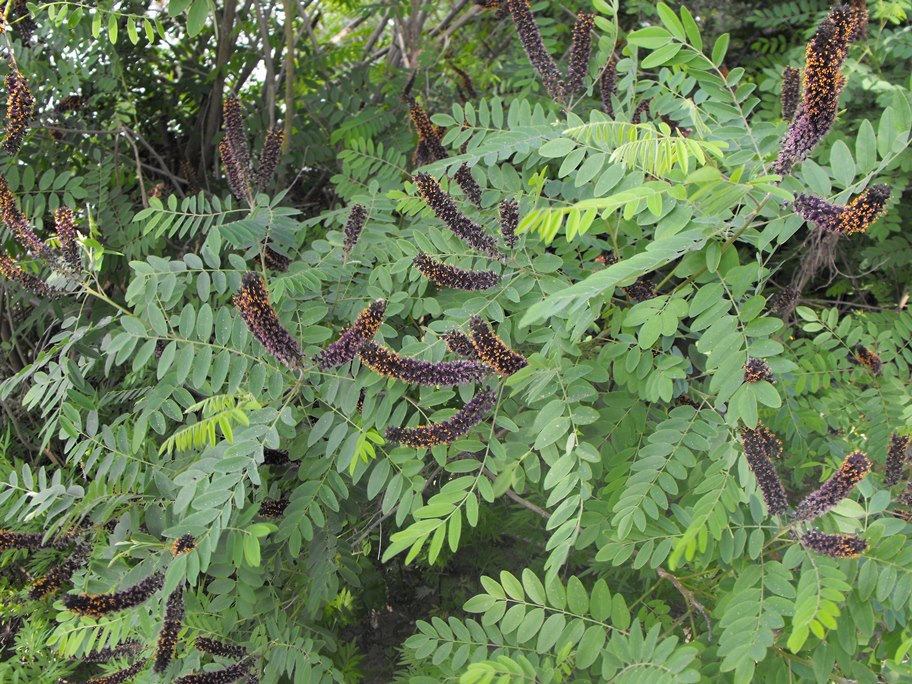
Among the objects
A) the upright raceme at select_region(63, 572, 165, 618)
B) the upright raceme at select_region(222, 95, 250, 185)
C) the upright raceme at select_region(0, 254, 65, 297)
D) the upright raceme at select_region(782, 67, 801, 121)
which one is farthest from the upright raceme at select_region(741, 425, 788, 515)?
the upright raceme at select_region(0, 254, 65, 297)

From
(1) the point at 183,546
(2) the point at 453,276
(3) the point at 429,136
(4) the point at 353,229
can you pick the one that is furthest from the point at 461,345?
(3) the point at 429,136

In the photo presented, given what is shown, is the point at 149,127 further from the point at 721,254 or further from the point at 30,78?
the point at 721,254

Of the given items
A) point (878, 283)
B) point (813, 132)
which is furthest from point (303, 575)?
point (878, 283)

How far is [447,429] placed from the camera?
4.38ft

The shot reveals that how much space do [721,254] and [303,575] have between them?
3.79 ft

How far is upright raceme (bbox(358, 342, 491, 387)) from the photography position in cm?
129

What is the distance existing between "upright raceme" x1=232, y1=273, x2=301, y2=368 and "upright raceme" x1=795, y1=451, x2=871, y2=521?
893 millimetres

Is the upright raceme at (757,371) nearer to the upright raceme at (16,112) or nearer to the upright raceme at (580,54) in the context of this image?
the upright raceme at (580,54)

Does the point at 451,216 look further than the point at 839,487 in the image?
Yes

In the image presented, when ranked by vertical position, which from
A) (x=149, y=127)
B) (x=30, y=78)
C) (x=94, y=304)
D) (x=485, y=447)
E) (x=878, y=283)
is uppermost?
(x=30, y=78)

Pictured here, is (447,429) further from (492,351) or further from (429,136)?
(429,136)

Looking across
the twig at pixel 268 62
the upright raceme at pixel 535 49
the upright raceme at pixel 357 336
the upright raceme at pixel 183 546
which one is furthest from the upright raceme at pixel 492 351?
the twig at pixel 268 62

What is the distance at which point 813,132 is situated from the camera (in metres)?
1.19

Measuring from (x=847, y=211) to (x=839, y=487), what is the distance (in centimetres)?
44
